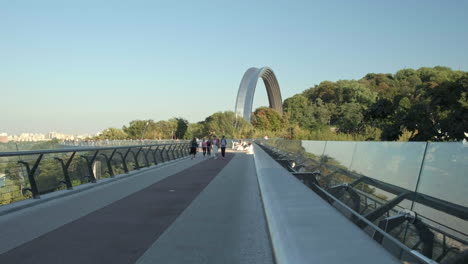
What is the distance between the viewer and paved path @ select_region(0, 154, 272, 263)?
20.3ft

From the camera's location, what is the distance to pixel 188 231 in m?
7.81

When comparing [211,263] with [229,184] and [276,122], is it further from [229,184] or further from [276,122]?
[276,122]

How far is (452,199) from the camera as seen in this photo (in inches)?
136

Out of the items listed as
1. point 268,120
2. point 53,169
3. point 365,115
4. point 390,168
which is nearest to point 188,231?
point 390,168

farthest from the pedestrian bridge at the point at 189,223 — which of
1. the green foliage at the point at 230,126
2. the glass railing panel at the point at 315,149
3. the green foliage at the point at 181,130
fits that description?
the green foliage at the point at 181,130

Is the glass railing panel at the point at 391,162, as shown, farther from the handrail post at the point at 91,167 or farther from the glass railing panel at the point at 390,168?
the handrail post at the point at 91,167

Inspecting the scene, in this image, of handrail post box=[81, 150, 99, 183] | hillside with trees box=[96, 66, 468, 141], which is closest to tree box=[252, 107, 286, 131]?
hillside with trees box=[96, 66, 468, 141]

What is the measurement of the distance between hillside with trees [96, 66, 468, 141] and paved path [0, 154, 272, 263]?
6.84 m

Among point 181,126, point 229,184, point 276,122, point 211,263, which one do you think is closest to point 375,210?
point 211,263

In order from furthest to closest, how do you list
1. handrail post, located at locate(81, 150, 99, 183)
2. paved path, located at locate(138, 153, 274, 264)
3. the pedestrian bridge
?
handrail post, located at locate(81, 150, 99, 183) < paved path, located at locate(138, 153, 274, 264) < the pedestrian bridge

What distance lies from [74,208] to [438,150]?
27.5 ft

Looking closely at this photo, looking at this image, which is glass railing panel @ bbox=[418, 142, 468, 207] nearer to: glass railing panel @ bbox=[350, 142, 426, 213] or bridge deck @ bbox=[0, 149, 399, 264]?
glass railing panel @ bbox=[350, 142, 426, 213]

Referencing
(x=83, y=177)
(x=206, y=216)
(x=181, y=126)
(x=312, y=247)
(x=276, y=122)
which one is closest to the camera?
(x=312, y=247)

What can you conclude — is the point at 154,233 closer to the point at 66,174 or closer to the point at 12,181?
the point at 12,181
